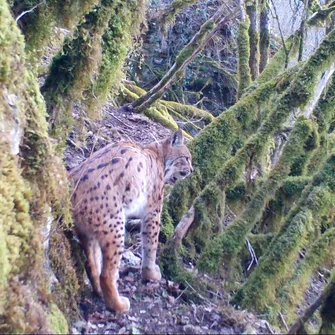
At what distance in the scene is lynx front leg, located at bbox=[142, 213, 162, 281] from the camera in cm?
555

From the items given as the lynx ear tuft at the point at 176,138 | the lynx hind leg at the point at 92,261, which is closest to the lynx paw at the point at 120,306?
the lynx hind leg at the point at 92,261

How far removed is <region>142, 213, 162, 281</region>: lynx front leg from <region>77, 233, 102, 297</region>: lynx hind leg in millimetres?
605

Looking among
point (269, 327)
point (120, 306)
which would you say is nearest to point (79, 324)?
point (120, 306)

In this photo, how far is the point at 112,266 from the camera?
495 cm

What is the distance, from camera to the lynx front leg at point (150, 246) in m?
5.55

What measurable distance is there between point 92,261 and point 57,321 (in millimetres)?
1276

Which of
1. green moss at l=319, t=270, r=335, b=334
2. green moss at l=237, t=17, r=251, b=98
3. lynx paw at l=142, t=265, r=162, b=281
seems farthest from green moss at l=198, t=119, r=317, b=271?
green moss at l=237, t=17, r=251, b=98

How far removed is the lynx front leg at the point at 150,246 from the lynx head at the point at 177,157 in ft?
3.08

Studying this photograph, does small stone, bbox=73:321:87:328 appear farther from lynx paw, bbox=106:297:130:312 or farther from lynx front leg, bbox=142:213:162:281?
lynx front leg, bbox=142:213:162:281

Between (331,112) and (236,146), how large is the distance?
5.29 ft

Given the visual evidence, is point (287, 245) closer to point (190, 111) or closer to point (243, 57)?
point (243, 57)

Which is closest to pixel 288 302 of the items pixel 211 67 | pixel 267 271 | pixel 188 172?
pixel 267 271

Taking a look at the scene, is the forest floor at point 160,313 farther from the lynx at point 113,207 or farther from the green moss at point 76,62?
the green moss at point 76,62

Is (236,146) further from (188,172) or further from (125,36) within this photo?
(125,36)
